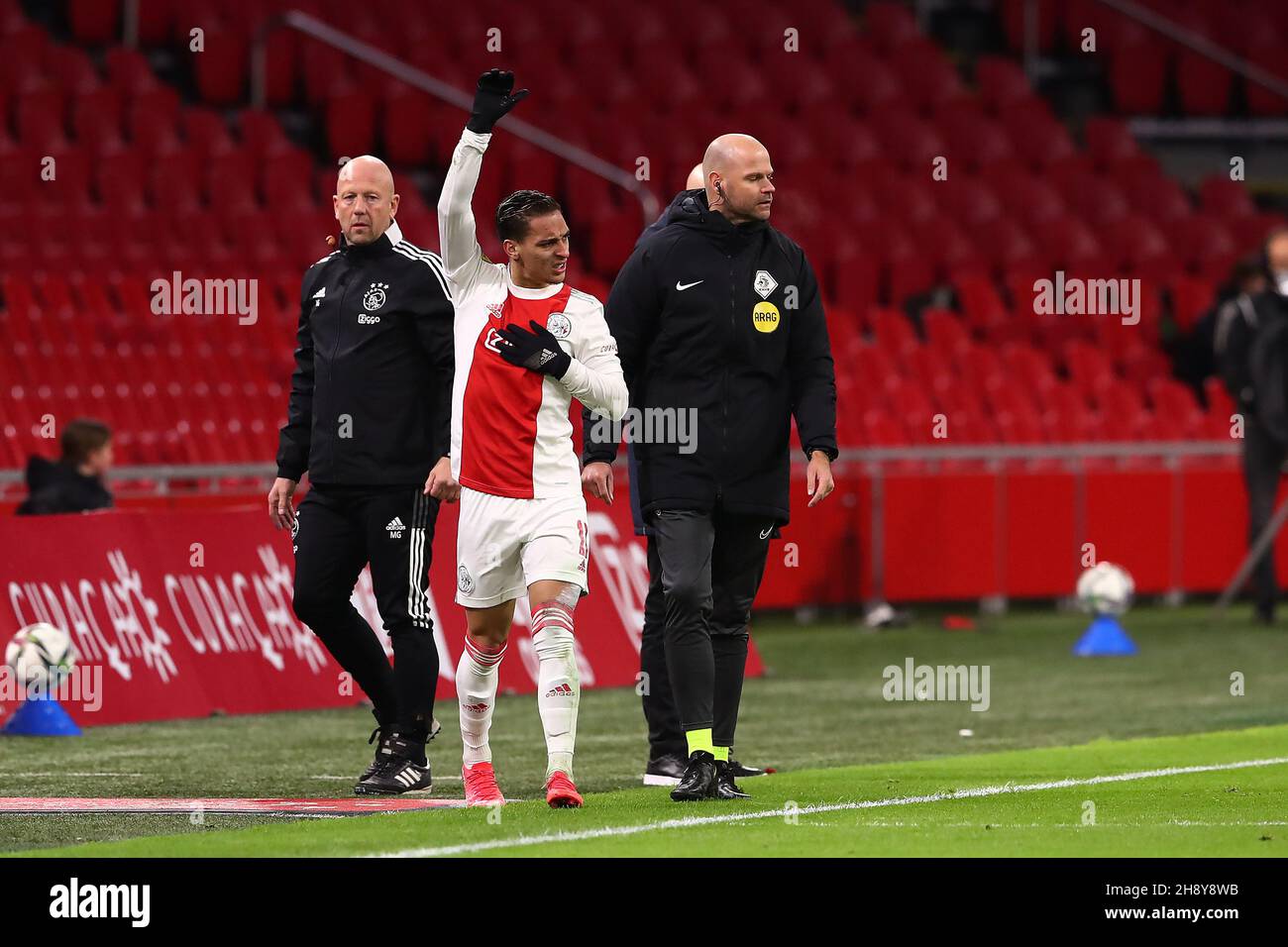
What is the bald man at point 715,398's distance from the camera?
7.91m

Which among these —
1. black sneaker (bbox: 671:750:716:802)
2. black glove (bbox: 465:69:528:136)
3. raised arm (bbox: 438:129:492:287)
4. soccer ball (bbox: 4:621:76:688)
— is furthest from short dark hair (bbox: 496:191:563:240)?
soccer ball (bbox: 4:621:76:688)

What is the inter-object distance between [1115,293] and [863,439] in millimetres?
4436

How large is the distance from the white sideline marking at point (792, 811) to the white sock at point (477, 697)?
2.83 feet

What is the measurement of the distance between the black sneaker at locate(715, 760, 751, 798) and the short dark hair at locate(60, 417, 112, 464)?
17.2 ft

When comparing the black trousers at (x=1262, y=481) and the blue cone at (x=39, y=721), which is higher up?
the black trousers at (x=1262, y=481)

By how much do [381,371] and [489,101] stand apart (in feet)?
4.27

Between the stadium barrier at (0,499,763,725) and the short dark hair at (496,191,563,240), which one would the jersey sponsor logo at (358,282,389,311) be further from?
the stadium barrier at (0,499,763,725)

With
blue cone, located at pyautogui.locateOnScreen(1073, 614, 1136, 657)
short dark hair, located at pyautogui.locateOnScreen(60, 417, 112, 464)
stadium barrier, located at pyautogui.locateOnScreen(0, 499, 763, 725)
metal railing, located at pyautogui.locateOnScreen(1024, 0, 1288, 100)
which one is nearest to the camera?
stadium barrier, located at pyautogui.locateOnScreen(0, 499, 763, 725)

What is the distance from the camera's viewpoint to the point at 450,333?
8.44m

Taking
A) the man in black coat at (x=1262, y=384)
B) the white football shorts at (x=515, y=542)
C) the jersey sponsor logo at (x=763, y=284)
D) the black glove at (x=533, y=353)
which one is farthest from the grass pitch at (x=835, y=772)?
the man in black coat at (x=1262, y=384)

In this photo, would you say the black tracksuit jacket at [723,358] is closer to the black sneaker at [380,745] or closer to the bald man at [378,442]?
the bald man at [378,442]

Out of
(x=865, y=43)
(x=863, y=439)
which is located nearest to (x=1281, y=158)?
(x=865, y=43)

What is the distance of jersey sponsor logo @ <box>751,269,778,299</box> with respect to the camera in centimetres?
809

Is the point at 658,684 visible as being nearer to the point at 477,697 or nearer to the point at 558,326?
the point at 477,697
